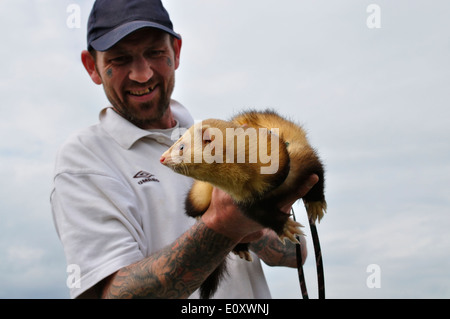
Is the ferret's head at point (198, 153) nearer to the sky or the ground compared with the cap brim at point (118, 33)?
nearer to the ground

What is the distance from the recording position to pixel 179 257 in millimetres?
1851

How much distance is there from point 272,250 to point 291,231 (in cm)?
73

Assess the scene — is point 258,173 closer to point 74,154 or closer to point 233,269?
point 233,269

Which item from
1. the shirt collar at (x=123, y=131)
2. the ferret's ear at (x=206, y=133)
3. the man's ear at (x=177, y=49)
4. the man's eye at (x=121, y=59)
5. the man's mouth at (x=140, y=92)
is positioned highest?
the man's ear at (x=177, y=49)

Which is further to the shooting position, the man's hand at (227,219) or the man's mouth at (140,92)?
the man's mouth at (140,92)

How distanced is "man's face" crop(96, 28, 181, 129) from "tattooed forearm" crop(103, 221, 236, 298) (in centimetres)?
89

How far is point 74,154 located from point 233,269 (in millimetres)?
1023

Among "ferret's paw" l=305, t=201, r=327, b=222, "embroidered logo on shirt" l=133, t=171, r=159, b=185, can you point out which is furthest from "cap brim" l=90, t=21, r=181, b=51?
"ferret's paw" l=305, t=201, r=327, b=222

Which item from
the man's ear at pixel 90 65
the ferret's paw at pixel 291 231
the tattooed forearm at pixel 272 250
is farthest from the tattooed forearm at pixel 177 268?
the man's ear at pixel 90 65

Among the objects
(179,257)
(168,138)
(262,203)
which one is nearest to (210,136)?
(262,203)

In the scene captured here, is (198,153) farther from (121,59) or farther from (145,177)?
(121,59)

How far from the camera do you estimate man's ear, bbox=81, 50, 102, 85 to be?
2.57 meters

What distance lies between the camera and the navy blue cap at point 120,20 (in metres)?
2.25

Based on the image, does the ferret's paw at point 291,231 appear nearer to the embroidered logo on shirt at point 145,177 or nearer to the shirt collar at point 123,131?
the embroidered logo on shirt at point 145,177
